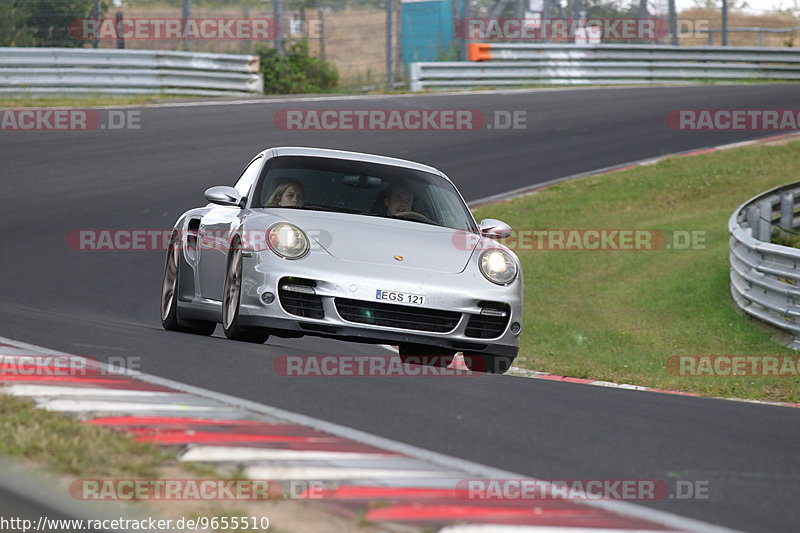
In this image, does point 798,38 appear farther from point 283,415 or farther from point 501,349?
point 283,415

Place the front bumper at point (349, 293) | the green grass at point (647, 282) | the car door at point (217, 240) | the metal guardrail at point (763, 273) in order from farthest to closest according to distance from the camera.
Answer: the metal guardrail at point (763, 273) < the green grass at point (647, 282) < the car door at point (217, 240) < the front bumper at point (349, 293)

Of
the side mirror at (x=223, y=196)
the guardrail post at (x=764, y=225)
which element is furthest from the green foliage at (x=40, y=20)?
the side mirror at (x=223, y=196)

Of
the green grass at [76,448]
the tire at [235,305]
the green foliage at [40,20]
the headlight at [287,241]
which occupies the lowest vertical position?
the tire at [235,305]

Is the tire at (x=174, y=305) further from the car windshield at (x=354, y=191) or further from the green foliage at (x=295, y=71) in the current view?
the green foliage at (x=295, y=71)

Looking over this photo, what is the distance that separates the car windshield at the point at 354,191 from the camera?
8.35 m

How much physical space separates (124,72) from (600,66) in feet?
39.7

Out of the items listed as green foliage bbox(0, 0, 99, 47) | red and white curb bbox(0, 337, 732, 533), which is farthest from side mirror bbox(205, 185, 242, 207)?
green foliage bbox(0, 0, 99, 47)

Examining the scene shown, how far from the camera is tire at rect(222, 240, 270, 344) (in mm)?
7539

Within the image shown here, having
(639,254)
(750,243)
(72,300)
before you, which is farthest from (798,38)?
(72,300)

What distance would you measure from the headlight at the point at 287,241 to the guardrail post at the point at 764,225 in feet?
22.4

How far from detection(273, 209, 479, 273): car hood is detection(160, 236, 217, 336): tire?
1356 millimetres

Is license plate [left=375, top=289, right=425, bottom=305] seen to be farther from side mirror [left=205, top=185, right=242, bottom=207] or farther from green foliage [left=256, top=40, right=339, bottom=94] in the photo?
green foliage [left=256, top=40, right=339, bottom=94]

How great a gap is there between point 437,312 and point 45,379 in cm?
272

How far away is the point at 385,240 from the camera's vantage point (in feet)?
25.4
